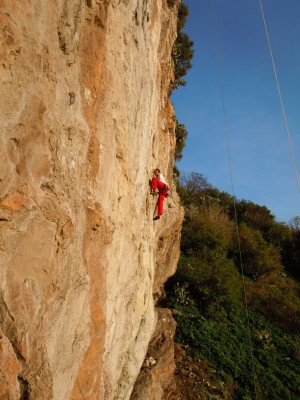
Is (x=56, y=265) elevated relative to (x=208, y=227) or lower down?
lower down

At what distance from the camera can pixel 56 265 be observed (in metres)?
4.05

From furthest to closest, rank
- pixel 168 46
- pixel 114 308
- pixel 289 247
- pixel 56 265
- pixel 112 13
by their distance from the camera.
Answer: pixel 289 247 → pixel 168 46 → pixel 114 308 → pixel 112 13 → pixel 56 265

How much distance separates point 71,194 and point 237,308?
14.5m

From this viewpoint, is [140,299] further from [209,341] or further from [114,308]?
[209,341]

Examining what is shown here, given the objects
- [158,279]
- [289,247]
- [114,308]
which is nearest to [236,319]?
[158,279]

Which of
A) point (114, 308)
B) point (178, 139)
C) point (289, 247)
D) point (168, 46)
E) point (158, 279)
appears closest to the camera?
point (114, 308)

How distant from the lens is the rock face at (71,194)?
3428mm

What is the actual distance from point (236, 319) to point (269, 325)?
1.80m

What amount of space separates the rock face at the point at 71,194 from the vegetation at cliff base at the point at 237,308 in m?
6.33

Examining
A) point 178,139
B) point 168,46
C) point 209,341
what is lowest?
point 209,341

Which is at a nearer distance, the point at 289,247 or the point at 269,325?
the point at 269,325

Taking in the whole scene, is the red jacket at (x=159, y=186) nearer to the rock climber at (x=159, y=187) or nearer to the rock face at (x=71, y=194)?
the rock climber at (x=159, y=187)

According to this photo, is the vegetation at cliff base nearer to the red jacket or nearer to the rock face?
the rock face

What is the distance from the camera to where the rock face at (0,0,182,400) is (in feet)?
11.2
